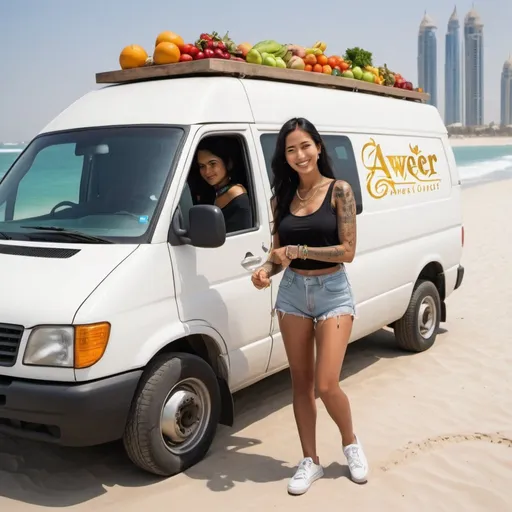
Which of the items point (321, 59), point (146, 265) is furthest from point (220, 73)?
point (146, 265)

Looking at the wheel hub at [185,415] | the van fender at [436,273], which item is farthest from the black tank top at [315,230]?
the van fender at [436,273]

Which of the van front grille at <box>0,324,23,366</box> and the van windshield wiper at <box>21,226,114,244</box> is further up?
the van windshield wiper at <box>21,226,114,244</box>

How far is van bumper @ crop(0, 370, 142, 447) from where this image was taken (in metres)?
3.72

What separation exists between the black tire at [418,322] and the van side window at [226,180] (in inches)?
108

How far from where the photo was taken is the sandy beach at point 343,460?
4141mm

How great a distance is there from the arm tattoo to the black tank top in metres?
0.04

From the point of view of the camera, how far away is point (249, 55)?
17.8 ft

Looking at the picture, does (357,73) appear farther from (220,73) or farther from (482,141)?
(482,141)

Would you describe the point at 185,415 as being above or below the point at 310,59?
below

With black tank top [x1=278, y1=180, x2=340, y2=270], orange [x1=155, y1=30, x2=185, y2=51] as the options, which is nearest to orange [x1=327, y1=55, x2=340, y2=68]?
orange [x1=155, y1=30, x2=185, y2=51]

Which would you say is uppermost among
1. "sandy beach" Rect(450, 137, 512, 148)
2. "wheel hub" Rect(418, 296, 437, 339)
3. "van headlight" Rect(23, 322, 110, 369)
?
"van headlight" Rect(23, 322, 110, 369)

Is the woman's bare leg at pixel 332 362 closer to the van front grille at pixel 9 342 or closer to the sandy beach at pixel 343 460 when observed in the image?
the sandy beach at pixel 343 460

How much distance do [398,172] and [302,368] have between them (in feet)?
10.2

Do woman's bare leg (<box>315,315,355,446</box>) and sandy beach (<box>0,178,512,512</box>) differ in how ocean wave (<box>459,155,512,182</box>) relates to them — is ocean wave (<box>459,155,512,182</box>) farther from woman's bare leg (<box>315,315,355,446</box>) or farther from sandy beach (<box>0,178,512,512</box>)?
woman's bare leg (<box>315,315,355,446</box>)
